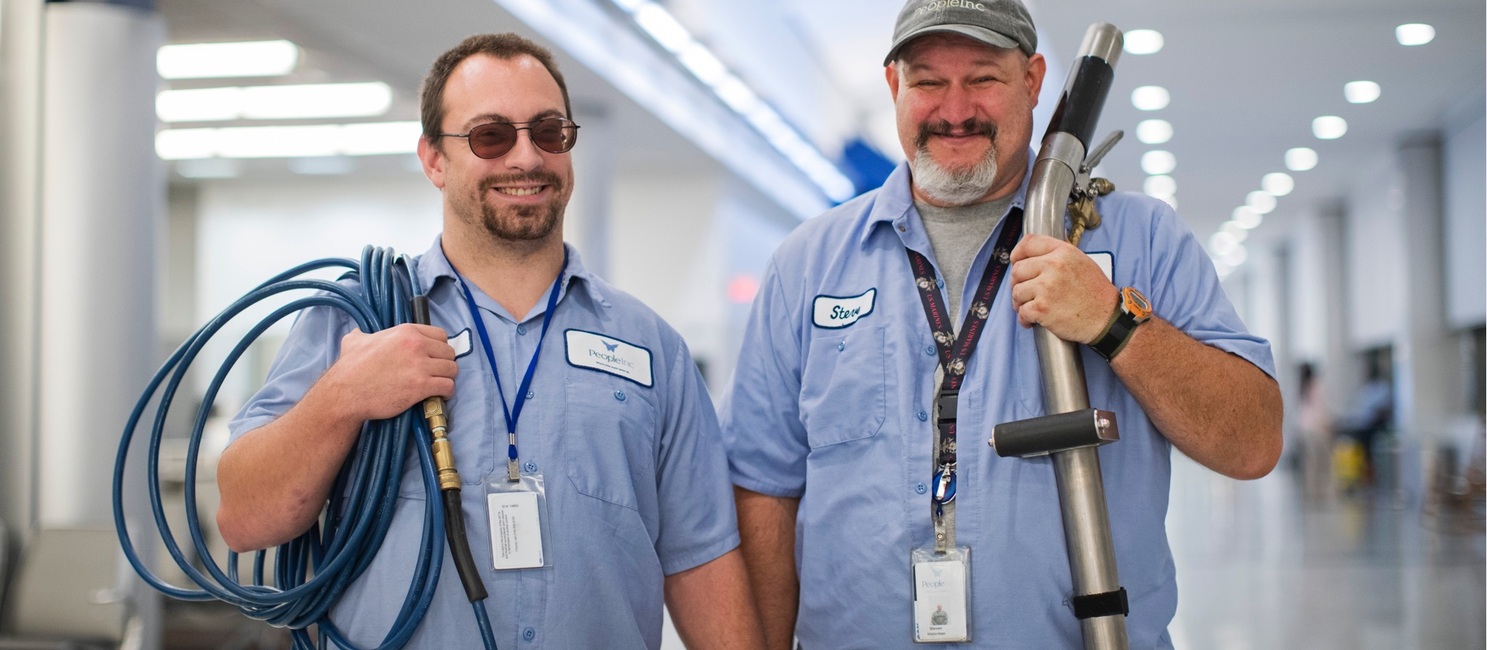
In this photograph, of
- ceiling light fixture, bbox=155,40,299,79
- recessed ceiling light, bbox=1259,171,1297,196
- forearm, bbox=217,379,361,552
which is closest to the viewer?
forearm, bbox=217,379,361,552

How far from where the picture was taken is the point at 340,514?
6.04 feet

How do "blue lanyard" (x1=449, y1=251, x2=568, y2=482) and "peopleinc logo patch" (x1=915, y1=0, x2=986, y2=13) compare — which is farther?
"peopleinc logo patch" (x1=915, y1=0, x2=986, y2=13)

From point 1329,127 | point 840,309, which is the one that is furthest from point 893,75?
point 1329,127

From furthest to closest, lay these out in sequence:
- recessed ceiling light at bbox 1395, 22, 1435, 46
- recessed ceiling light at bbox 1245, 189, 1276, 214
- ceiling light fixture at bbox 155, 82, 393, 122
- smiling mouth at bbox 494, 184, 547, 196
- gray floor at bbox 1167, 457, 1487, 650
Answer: recessed ceiling light at bbox 1245, 189, 1276, 214 < ceiling light fixture at bbox 155, 82, 393, 122 < recessed ceiling light at bbox 1395, 22, 1435, 46 < gray floor at bbox 1167, 457, 1487, 650 < smiling mouth at bbox 494, 184, 547, 196

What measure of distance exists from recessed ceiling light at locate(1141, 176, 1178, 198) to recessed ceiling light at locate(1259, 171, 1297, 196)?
3.69ft

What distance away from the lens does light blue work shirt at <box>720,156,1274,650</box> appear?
1.92 m

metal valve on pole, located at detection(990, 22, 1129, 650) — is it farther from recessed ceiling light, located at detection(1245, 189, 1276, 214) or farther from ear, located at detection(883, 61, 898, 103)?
recessed ceiling light, located at detection(1245, 189, 1276, 214)

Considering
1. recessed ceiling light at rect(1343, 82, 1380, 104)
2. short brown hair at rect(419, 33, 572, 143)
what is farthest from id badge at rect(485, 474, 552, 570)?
recessed ceiling light at rect(1343, 82, 1380, 104)

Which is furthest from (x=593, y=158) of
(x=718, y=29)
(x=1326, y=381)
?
(x=1326, y=381)

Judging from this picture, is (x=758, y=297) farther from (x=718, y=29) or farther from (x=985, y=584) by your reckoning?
(x=718, y=29)

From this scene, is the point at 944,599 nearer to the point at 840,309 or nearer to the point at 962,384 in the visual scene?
the point at 962,384

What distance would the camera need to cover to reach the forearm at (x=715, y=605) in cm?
207

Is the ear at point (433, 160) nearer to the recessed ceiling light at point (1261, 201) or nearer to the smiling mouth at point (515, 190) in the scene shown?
the smiling mouth at point (515, 190)

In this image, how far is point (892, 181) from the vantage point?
223cm
